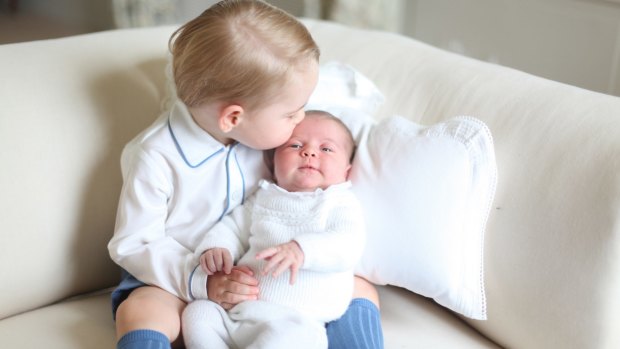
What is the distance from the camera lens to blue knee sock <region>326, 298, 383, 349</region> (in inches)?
45.0

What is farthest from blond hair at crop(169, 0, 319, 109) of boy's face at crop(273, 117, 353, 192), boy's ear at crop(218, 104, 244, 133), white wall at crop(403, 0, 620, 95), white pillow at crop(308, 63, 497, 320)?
white wall at crop(403, 0, 620, 95)

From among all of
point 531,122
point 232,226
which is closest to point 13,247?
point 232,226

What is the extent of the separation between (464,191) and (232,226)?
41cm

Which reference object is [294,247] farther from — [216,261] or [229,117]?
[229,117]

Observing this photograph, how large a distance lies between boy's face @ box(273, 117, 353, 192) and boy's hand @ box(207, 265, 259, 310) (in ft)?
0.61

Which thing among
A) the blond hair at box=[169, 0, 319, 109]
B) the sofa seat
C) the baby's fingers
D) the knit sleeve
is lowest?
the sofa seat

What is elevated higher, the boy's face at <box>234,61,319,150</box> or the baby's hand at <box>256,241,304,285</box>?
the boy's face at <box>234,61,319,150</box>

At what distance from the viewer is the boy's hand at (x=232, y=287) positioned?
3.74ft

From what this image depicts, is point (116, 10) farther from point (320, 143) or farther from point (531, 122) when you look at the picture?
point (531, 122)

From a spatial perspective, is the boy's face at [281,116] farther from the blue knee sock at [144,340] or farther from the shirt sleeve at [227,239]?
the blue knee sock at [144,340]

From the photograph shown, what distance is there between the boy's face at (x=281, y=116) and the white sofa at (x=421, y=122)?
0.28 metres

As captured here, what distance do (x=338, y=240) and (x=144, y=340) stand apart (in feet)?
1.12

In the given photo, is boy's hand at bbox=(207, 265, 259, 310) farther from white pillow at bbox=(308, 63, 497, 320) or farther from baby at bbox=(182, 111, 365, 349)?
white pillow at bbox=(308, 63, 497, 320)

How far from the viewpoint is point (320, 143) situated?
4.12 ft
